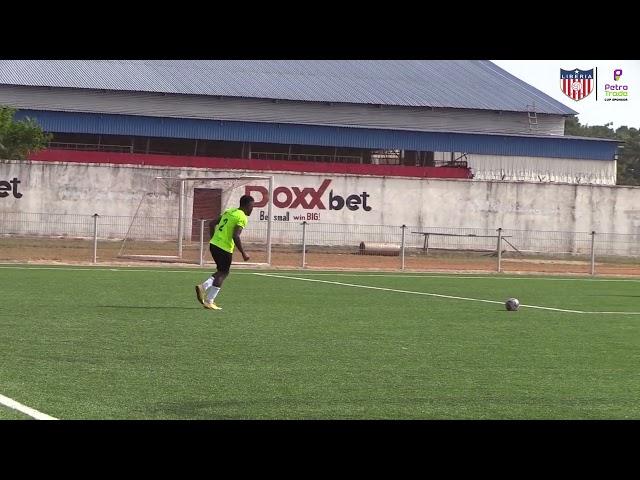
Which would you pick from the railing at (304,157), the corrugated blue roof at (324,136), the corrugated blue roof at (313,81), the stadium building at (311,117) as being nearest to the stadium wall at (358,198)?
the stadium building at (311,117)

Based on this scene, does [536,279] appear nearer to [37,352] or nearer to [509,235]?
[509,235]

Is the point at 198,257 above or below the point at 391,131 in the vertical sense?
below

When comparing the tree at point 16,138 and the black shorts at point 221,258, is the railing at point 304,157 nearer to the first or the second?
the tree at point 16,138

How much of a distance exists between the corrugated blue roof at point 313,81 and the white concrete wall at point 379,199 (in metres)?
13.7

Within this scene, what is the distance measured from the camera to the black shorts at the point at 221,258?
1905 cm

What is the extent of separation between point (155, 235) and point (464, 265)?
10464mm

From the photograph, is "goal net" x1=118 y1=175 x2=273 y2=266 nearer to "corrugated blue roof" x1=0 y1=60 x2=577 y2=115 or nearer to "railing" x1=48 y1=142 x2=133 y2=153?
"railing" x1=48 y1=142 x2=133 y2=153

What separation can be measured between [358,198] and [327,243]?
10.8ft

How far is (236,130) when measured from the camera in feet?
191

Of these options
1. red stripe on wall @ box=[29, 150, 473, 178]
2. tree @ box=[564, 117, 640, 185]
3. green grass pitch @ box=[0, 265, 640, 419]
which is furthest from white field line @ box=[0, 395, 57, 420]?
tree @ box=[564, 117, 640, 185]

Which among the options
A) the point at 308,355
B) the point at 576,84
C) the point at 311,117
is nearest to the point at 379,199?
the point at 311,117

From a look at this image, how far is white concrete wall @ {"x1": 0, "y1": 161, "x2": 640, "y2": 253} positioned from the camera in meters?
43.3
